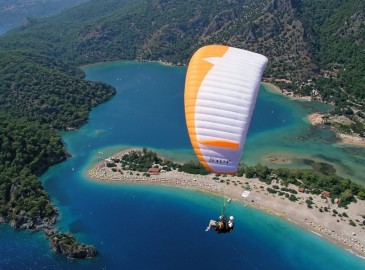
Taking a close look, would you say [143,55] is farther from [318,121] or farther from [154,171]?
[154,171]

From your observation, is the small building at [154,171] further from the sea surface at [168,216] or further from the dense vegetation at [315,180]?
the dense vegetation at [315,180]

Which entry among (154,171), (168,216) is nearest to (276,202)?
(168,216)

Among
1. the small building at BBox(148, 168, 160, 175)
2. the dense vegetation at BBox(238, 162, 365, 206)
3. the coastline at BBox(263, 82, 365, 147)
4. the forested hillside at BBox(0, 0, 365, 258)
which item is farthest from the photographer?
the coastline at BBox(263, 82, 365, 147)

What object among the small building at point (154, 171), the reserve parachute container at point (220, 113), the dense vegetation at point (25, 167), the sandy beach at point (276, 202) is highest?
the reserve parachute container at point (220, 113)

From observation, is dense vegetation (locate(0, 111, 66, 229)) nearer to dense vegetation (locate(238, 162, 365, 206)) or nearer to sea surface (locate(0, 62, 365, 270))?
sea surface (locate(0, 62, 365, 270))

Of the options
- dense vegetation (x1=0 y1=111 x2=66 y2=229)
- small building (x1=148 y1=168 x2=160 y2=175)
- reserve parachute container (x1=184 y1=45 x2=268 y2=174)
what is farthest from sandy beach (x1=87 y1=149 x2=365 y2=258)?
reserve parachute container (x1=184 y1=45 x2=268 y2=174)

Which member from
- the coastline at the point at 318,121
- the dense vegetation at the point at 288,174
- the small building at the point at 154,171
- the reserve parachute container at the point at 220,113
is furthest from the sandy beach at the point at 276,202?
the reserve parachute container at the point at 220,113

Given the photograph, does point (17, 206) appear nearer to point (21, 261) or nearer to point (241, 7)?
point (21, 261)
